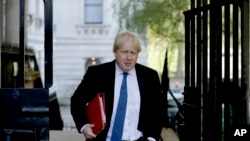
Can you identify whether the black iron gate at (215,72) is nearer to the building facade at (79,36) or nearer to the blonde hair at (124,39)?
the blonde hair at (124,39)

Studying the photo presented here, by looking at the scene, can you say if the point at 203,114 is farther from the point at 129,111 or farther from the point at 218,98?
the point at 129,111

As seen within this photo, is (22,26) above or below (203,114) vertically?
above

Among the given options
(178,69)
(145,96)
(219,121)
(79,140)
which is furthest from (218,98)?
(178,69)

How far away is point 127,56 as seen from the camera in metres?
3.53

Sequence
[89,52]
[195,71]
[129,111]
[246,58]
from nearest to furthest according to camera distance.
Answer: [129,111]
[246,58]
[195,71]
[89,52]

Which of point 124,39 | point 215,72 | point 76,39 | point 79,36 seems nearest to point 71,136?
point 215,72

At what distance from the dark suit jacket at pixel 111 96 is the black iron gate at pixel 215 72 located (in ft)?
2.72

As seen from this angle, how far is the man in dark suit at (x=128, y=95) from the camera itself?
3.51 meters

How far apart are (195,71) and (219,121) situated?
899 millimetres

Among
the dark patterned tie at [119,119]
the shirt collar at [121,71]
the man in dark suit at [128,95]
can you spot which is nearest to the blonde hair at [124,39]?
the man in dark suit at [128,95]

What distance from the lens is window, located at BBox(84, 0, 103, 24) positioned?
32.1m

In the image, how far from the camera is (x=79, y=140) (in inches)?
274

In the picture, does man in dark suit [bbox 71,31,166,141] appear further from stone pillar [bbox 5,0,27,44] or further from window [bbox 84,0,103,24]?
window [bbox 84,0,103,24]

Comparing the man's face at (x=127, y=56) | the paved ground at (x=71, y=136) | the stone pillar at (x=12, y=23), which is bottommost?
the paved ground at (x=71, y=136)
